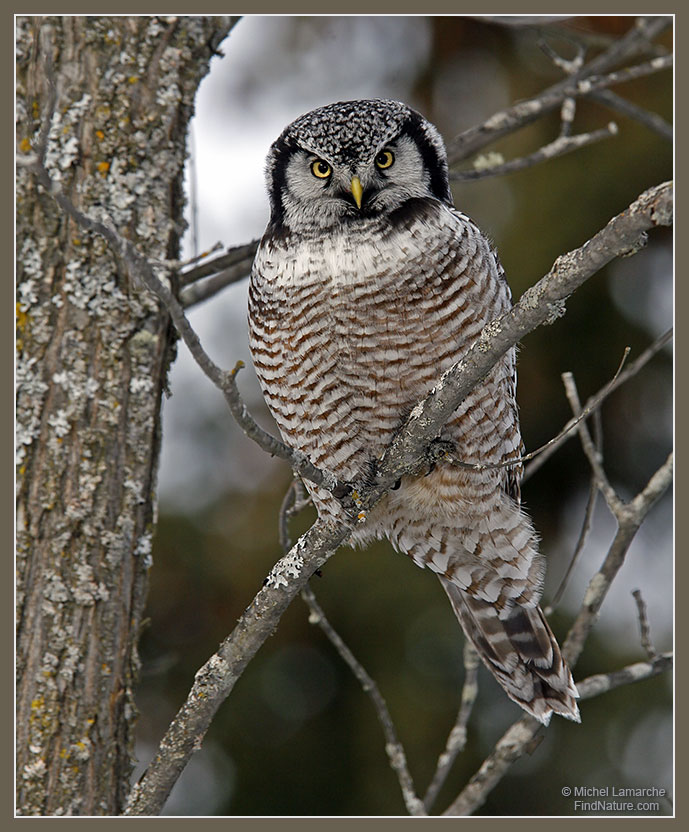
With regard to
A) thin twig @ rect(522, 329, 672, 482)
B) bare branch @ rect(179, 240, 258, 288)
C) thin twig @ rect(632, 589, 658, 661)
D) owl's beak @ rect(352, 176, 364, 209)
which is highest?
owl's beak @ rect(352, 176, 364, 209)

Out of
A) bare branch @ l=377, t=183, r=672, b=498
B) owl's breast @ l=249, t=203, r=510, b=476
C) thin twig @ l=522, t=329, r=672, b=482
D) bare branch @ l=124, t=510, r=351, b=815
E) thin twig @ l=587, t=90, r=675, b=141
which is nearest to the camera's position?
bare branch @ l=377, t=183, r=672, b=498

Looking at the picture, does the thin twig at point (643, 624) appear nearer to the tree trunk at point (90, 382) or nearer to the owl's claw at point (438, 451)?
the owl's claw at point (438, 451)

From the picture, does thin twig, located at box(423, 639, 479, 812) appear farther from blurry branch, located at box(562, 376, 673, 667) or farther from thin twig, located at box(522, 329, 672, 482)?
thin twig, located at box(522, 329, 672, 482)

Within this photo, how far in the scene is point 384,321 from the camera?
2.54 meters

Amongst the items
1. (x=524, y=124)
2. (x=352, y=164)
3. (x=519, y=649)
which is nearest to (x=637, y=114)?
(x=524, y=124)

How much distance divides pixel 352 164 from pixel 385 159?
14cm

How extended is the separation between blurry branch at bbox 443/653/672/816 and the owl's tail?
13.3 inches

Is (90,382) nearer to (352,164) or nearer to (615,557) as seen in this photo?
(352,164)

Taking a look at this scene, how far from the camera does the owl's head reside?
8.86 ft

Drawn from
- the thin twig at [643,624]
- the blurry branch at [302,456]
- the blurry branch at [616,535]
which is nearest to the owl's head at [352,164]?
the blurry branch at [302,456]

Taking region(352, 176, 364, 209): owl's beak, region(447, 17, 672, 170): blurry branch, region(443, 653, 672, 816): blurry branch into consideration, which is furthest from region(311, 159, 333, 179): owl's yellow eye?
region(443, 653, 672, 816): blurry branch

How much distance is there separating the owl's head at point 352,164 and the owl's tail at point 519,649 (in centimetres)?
157

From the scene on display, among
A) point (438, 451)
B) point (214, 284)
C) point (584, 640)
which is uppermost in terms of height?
point (214, 284)

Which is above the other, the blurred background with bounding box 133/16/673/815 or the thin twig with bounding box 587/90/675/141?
the thin twig with bounding box 587/90/675/141
